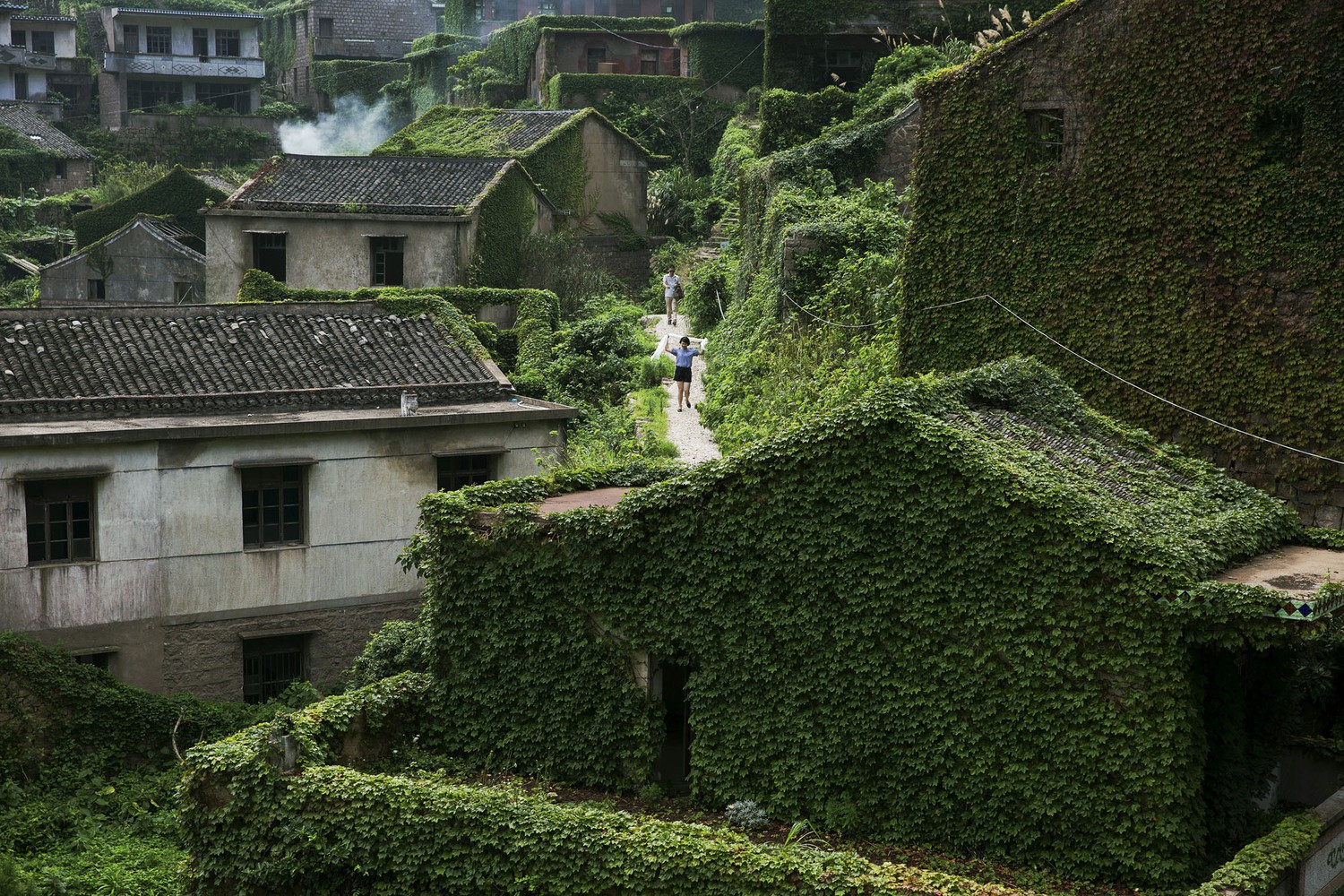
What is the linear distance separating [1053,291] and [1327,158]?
3.85 meters

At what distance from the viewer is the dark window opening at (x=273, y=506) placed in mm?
22328

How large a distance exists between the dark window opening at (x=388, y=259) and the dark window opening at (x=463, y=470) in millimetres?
14649

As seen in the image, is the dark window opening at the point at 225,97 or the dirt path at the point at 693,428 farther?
the dark window opening at the point at 225,97

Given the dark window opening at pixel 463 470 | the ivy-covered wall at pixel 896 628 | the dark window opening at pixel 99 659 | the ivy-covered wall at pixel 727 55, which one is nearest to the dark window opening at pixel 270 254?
the dark window opening at pixel 463 470

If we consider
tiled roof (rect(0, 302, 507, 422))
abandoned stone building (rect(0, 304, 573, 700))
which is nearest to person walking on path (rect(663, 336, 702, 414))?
abandoned stone building (rect(0, 304, 573, 700))

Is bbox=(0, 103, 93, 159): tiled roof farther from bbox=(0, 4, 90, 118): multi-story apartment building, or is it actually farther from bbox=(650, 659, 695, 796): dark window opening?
bbox=(650, 659, 695, 796): dark window opening

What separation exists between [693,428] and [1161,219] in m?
10.0

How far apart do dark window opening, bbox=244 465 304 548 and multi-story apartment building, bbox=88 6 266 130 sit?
163 feet

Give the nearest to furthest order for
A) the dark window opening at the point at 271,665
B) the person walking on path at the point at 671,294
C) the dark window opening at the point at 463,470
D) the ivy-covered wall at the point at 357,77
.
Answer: the dark window opening at the point at 271,665 < the dark window opening at the point at 463,470 < the person walking on path at the point at 671,294 < the ivy-covered wall at the point at 357,77

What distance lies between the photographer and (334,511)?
22.7m

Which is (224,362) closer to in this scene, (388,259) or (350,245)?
(350,245)

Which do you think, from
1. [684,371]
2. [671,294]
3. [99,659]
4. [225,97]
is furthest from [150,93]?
[99,659]

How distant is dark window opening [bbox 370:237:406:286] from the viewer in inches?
1452

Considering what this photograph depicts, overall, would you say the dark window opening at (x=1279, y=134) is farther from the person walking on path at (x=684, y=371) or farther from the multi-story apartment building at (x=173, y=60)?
the multi-story apartment building at (x=173, y=60)
